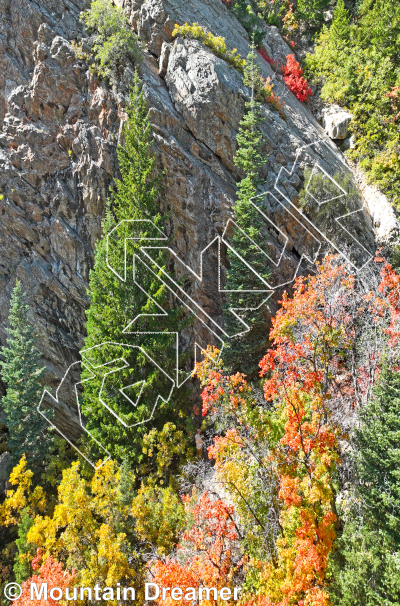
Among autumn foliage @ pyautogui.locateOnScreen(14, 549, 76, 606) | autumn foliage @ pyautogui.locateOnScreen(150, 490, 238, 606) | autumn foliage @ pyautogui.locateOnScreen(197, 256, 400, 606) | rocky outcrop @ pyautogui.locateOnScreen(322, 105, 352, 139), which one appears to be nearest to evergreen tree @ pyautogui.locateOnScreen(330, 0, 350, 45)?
rocky outcrop @ pyautogui.locateOnScreen(322, 105, 352, 139)

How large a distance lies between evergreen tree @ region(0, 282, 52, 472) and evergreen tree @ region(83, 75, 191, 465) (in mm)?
2725

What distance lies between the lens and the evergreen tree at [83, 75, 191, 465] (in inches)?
524

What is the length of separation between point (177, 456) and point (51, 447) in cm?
553

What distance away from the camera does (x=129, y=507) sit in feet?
36.8

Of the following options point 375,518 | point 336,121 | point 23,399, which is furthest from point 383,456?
point 336,121

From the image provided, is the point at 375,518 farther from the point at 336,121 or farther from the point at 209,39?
the point at 209,39

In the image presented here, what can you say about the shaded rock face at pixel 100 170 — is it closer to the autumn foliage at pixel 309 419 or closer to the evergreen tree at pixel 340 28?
the autumn foliage at pixel 309 419

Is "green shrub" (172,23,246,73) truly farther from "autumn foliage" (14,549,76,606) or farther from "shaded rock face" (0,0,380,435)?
"autumn foliage" (14,549,76,606)

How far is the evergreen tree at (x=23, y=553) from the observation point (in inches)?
455

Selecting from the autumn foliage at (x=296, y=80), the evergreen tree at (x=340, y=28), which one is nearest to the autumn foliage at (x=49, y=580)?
the autumn foliage at (x=296, y=80)

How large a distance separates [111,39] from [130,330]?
1450 cm

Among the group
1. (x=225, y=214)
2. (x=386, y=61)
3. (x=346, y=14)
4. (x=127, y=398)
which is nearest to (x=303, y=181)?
(x=225, y=214)

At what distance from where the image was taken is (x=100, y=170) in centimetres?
1714

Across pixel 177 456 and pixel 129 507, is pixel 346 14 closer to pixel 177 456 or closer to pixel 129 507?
pixel 177 456
